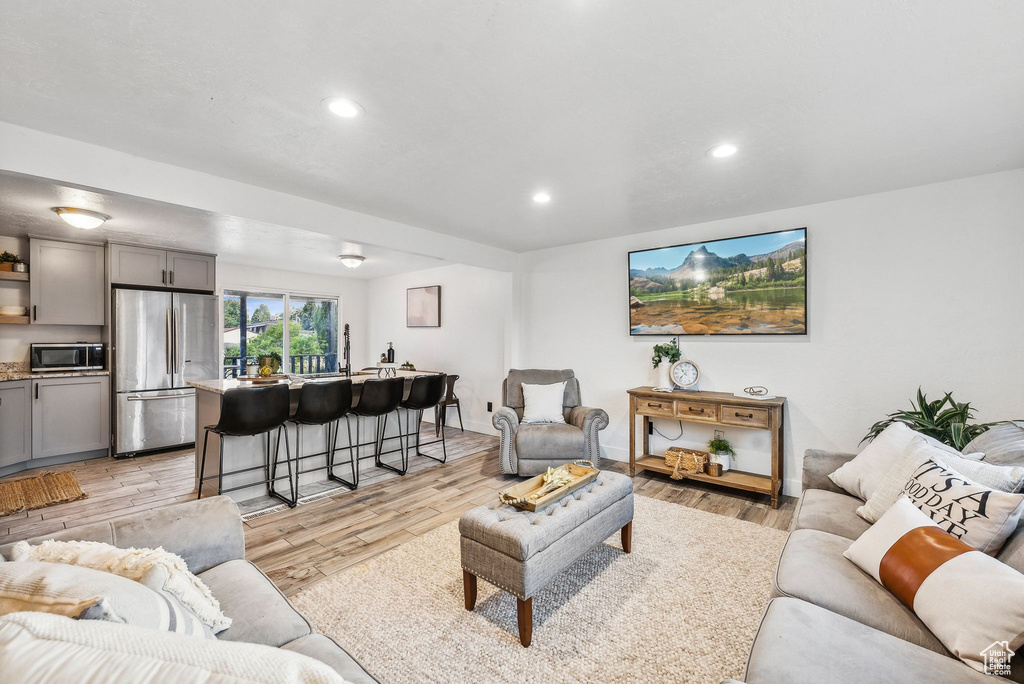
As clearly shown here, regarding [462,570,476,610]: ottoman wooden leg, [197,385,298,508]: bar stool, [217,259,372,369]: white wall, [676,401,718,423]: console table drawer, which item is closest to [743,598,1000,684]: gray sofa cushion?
[462,570,476,610]: ottoman wooden leg

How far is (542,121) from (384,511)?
2.84 meters

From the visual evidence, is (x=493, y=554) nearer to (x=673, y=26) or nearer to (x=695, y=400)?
(x=673, y=26)

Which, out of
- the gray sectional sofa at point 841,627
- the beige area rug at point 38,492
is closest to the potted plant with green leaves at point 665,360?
the gray sectional sofa at point 841,627

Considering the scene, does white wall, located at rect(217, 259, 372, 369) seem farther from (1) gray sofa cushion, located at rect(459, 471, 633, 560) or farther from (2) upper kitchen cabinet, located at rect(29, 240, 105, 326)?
(1) gray sofa cushion, located at rect(459, 471, 633, 560)

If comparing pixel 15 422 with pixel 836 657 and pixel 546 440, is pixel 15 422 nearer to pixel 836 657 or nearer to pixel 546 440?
pixel 546 440

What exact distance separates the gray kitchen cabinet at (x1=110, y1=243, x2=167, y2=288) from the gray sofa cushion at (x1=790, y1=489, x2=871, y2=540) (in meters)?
6.15

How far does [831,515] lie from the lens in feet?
6.59

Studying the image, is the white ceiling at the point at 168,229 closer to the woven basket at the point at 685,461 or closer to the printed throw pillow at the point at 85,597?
the printed throw pillow at the point at 85,597

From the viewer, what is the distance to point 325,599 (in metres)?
2.17

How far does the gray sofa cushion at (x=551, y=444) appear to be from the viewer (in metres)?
3.82

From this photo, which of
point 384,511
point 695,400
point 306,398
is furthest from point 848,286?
point 306,398

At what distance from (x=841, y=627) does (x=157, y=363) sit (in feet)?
19.6

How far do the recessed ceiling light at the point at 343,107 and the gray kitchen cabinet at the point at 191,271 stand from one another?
4141mm

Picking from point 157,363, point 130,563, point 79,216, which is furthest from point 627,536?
point 157,363
